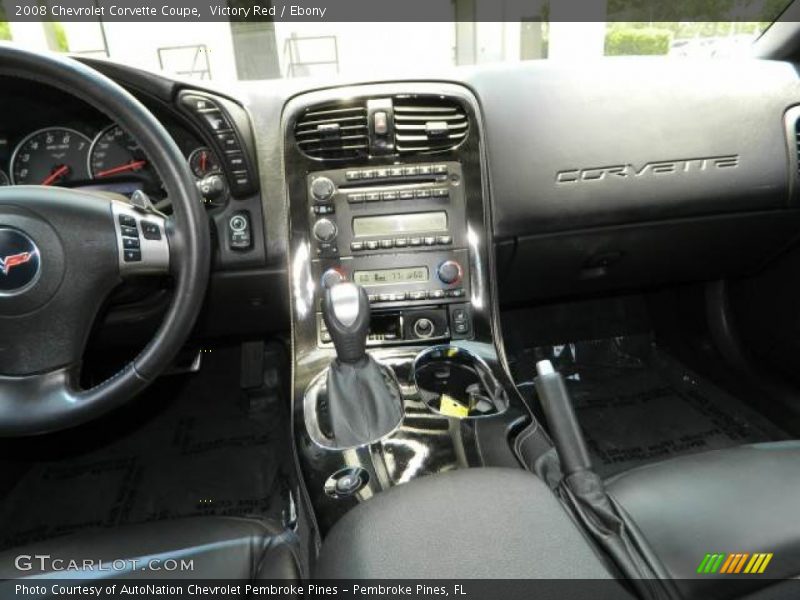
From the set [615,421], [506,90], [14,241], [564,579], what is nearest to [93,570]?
[14,241]

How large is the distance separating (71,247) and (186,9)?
0.72m

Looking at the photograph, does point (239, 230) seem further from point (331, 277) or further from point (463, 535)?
point (463, 535)

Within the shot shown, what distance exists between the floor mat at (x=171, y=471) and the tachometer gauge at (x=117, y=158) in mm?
803

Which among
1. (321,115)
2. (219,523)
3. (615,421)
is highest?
(321,115)

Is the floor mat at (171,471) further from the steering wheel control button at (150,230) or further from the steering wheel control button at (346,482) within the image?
the steering wheel control button at (150,230)

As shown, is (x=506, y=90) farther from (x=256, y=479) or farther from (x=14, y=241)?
(x=256, y=479)

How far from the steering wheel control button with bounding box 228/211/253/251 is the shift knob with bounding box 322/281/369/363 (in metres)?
0.45

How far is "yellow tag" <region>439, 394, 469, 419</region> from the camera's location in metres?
1.03

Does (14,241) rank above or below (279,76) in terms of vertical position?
below

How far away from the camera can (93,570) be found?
804 millimetres

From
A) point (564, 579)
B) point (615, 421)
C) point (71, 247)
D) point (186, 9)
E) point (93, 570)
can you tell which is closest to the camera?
point (564, 579)

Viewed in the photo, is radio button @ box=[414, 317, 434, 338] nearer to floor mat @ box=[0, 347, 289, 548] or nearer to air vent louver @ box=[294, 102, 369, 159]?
air vent louver @ box=[294, 102, 369, 159]

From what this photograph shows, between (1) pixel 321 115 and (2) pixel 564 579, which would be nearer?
(2) pixel 564 579

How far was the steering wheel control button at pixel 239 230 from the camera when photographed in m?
1.35
